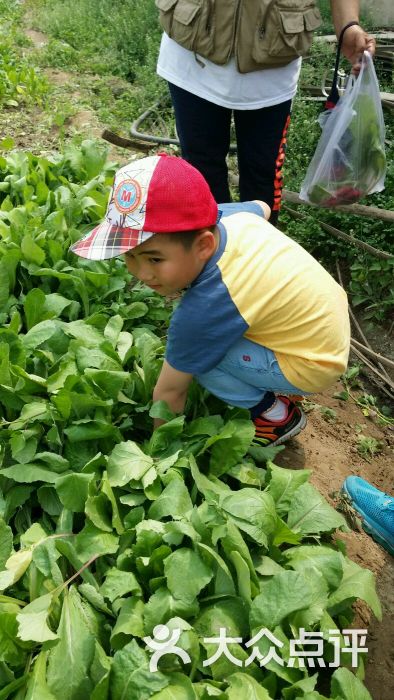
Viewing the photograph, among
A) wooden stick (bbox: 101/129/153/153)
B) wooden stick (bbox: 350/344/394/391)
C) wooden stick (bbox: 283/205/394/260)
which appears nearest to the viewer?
wooden stick (bbox: 350/344/394/391)

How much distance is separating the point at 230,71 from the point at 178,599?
2030mm

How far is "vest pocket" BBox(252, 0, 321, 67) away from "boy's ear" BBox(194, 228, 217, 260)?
0.99 meters

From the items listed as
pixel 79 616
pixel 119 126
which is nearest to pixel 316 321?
pixel 79 616

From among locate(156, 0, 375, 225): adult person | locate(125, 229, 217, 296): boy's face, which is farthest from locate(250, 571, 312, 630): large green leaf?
locate(156, 0, 375, 225): adult person

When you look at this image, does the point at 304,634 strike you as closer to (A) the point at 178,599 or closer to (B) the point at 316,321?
(A) the point at 178,599

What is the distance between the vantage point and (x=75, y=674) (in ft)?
6.07

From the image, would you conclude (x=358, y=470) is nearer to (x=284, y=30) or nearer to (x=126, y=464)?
(x=126, y=464)

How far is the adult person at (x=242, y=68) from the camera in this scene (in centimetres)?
266

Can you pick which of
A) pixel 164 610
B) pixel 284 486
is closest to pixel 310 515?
pixel 284 486

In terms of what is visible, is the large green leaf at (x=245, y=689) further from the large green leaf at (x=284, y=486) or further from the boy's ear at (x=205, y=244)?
the boy's ear at (x=205, y=244)

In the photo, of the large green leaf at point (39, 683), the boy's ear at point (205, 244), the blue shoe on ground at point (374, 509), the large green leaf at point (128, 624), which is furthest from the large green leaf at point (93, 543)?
the blue shoe on ground at point (374, 509)

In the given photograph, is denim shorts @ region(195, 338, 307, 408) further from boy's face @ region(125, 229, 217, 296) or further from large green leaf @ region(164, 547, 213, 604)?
large green leaf @ region(164, 547, 213, 604)

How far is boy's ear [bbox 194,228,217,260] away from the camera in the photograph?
2.10 meters

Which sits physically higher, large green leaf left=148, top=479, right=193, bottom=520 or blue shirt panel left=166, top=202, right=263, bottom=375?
blue shirt panel left=166, top=202, right=263, bottom=375
